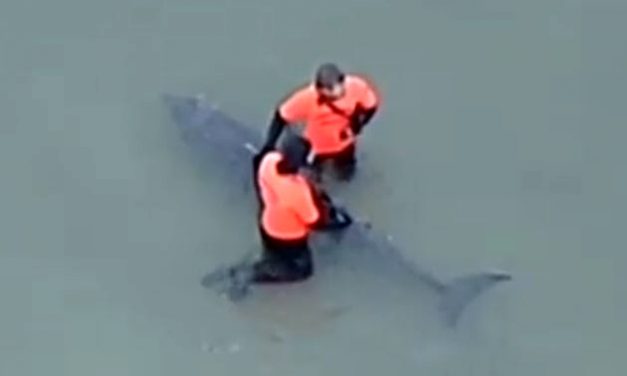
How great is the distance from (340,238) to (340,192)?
564mm

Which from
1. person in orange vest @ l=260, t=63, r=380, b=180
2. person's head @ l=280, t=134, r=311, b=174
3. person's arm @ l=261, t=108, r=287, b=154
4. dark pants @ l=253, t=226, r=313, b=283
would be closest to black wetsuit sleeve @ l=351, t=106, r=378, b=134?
person in orange vest @ l=260, t=63, r=380, b=180

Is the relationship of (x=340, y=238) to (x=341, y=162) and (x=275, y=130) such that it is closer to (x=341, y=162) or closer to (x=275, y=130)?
(x=341, y=162)

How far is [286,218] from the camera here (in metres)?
13.9

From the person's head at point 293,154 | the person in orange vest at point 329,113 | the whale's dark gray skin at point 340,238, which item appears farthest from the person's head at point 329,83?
the whale's dark gray skin at point 340,238

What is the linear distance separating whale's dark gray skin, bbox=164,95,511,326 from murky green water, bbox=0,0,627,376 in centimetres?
12

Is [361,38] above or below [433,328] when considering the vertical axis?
above

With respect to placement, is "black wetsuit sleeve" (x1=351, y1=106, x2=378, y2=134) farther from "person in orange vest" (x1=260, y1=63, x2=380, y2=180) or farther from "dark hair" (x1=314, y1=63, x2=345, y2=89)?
"dark hair" (x1=314, y1=63, x2=345, y2=89)

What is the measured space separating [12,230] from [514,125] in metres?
3.44

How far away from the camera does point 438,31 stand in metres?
16.3

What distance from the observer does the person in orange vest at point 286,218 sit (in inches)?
543

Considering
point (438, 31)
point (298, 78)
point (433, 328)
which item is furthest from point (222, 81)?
point (433, 328)

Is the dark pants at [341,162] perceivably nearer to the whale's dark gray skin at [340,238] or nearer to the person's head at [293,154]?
the whale's dark gray skin at [340,238]

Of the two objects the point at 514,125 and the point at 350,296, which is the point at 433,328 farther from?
the point at 514,125

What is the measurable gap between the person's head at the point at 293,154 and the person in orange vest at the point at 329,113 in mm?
524
